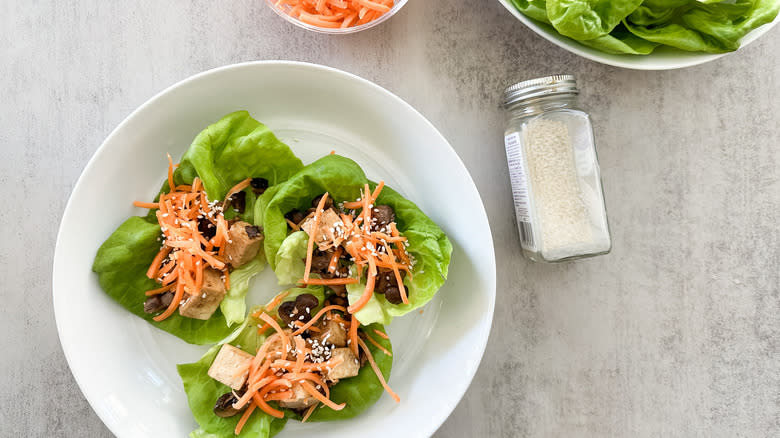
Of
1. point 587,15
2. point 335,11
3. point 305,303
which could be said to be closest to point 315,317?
point 305,303

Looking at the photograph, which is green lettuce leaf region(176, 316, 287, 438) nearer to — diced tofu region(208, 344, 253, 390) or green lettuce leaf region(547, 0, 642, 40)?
diced tofu region(208, 344, 253, 390)

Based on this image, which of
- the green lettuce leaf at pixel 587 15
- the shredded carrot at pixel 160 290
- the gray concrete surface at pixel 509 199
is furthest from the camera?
the gray concrete surface at pixel 509 199

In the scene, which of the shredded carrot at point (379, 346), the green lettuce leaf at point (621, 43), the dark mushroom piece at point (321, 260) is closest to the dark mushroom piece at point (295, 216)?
the dark mushroom piece at point (321, 260)

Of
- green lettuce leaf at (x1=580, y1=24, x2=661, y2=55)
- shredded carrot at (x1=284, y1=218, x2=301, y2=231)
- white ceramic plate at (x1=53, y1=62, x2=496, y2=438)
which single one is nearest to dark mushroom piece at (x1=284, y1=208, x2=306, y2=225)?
shredded carrot at (x1=284, y1=218, x2=301, y2=231)

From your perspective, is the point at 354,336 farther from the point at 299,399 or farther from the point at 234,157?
the point at 234,157

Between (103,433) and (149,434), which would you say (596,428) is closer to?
(149,434)

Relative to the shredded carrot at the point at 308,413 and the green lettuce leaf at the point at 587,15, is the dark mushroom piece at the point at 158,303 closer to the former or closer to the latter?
the shredded carrot at the point at 308,413

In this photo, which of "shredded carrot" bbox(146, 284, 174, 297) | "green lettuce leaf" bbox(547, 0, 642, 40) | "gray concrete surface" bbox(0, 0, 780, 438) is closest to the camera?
"green lettuce leaf" bbox(547, 0, 642, 40)
